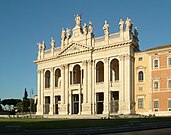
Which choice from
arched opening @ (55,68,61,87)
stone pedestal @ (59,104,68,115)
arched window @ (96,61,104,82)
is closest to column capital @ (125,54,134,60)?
arched window @ (96,61,104,82)

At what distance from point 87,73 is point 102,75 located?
409cm

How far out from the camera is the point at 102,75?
7238 centimetres

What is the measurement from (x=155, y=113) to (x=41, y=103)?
103 feet

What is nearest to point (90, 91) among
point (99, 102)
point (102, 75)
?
point (99, 102)

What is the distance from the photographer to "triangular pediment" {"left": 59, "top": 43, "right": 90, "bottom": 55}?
71200 millimetres

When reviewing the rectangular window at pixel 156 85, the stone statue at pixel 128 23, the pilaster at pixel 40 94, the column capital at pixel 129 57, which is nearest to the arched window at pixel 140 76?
the rectangular window at pixel 156 85

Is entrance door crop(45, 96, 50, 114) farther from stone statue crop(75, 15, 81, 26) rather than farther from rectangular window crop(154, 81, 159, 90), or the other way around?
rectangular window crop(154, 81, 159, 90)

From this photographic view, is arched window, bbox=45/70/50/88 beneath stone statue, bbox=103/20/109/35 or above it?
beneath

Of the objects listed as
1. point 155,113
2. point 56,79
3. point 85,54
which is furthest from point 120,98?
point 56,79

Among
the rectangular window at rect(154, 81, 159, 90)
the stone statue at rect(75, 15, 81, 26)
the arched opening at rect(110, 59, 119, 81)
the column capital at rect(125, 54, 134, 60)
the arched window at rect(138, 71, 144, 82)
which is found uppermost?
the stone statue at rect(75, 15, 81, 26)

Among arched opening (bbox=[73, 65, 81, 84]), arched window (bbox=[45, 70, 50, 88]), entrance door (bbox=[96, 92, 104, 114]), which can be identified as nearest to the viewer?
entrance door (bbox=[96, 92, 104, 114])

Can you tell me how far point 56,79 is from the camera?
262 ft

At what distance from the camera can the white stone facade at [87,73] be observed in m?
63.4

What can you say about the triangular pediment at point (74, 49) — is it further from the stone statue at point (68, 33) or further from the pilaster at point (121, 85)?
the pilaster at point (121, 85)
